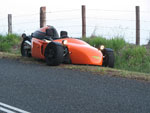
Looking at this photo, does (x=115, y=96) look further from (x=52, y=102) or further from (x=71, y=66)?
(x=71, y=66)

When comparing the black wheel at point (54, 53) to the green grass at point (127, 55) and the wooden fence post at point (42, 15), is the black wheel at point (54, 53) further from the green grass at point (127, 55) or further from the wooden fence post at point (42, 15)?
the wooden fence post at point (42, 15)

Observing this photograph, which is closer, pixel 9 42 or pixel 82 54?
pixel 82 54

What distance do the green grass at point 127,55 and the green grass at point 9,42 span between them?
12.2ft

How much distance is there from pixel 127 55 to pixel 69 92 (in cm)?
811

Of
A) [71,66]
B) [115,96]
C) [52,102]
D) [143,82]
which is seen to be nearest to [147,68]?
[71,66]

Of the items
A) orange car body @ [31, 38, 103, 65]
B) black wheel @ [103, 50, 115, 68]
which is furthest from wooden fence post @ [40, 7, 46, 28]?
black wheel @ [103, 50, 115, 68]

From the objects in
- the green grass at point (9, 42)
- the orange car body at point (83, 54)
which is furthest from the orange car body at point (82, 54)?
the green grass at point (9, 42)

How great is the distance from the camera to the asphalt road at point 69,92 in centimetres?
668

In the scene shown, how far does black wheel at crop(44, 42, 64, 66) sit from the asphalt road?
2.25ft

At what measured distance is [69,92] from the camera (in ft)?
25.7

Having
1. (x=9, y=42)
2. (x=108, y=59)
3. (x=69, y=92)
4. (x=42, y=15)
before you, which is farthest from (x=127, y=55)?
(x=69, y=92)

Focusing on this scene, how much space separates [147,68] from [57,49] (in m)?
4.15

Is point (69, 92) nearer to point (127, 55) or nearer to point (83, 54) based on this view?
point (83, 54)

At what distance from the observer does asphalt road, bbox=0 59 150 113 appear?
6676mm
